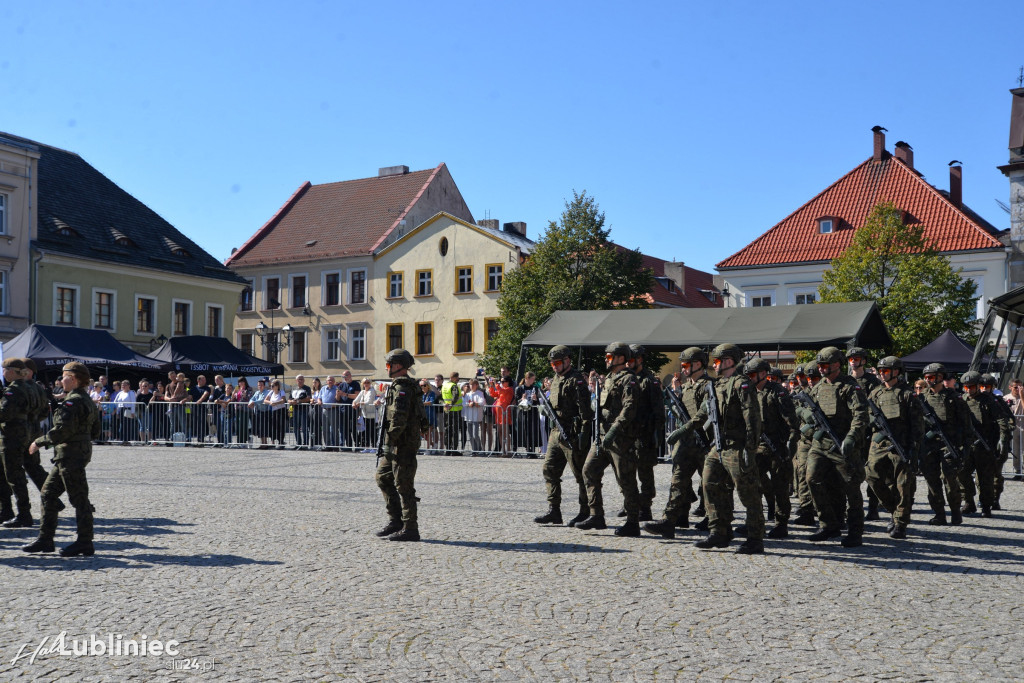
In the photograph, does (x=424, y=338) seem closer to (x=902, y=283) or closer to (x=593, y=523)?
(x=902, y=283)

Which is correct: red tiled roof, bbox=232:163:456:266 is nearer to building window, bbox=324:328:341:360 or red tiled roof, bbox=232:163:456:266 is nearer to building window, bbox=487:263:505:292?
building window, bbox=324:328:341:360

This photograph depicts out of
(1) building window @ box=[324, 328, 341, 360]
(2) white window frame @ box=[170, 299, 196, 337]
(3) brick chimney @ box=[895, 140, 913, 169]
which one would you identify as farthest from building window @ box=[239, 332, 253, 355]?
(3) brick chimney @ box=[895, 140, 913, 169]

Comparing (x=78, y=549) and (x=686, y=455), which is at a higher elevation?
(x=686, y=455)

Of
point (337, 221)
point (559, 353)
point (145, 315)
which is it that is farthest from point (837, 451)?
point (337, 221)

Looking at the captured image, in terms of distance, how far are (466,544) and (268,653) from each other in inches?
163

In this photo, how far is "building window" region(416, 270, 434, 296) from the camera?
60594 mm

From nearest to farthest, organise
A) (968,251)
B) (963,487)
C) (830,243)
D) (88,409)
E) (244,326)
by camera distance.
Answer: (88,409) → (963,487) → (968,251) → (830,243) → (244,326)

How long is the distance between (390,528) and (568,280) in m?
39.5

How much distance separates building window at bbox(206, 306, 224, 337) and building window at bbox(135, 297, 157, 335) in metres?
3.24

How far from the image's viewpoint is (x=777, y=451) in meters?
11.1

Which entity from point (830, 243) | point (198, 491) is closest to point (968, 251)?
point (830, 243)

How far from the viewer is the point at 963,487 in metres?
13.2

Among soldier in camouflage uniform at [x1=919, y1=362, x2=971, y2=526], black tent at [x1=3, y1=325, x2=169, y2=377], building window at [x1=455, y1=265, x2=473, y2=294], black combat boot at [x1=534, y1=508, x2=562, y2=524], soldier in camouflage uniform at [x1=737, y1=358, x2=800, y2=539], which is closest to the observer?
soldier in camouflage uniform at [x1=737, y1=358, x2=800, y2=539]

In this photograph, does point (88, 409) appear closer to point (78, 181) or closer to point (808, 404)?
point (808, 404)
